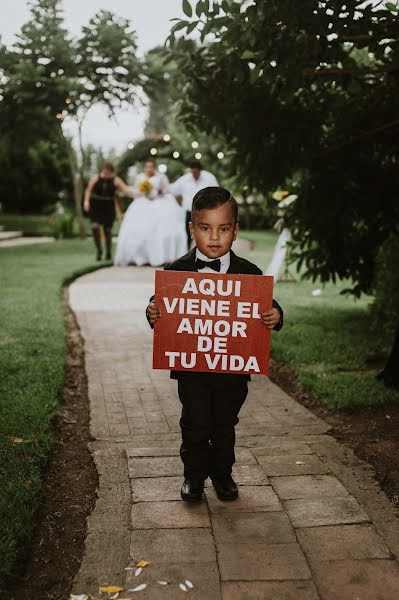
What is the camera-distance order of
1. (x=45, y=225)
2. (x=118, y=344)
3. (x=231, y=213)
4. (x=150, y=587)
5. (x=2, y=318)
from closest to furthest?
(x=150, y=587) → (x=231, y=213) → (x=118, y=344) → (x=2, y=318) → (x=45, y=225)

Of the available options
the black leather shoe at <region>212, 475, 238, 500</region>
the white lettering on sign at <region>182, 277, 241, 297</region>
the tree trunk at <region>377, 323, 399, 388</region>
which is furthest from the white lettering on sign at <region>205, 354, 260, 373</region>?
the tree trunk at <region>377, 323, 399, 388</region>

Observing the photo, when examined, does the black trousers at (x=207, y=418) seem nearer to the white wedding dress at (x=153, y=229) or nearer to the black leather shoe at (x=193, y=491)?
the black leather shoe at (x=193, y=491)

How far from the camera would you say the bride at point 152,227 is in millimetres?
13266

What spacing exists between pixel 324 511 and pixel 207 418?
70 cm

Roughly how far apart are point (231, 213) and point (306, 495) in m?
1.45

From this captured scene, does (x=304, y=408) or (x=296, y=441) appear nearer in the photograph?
(x=296, y=441)

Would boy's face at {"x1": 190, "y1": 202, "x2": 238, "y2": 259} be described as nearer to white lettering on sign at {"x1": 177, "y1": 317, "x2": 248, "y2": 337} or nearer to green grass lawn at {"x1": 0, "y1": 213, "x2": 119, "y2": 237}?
white lettering on sign at {"x1": 177, "y1": 317, "x2": 248, "y2": 337}

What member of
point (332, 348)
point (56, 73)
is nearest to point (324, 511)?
point (332, 348)

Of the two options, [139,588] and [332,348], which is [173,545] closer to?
[139,588]

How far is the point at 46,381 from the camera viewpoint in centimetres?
494

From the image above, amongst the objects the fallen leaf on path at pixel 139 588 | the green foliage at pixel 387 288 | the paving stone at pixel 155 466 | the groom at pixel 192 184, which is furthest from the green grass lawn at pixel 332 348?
the groom at pixel 192 184

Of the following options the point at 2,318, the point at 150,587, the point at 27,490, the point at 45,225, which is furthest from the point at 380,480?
the point at 45,225

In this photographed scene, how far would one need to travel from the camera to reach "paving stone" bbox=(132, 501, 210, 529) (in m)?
2.86

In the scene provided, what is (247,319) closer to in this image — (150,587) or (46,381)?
(150,587)
